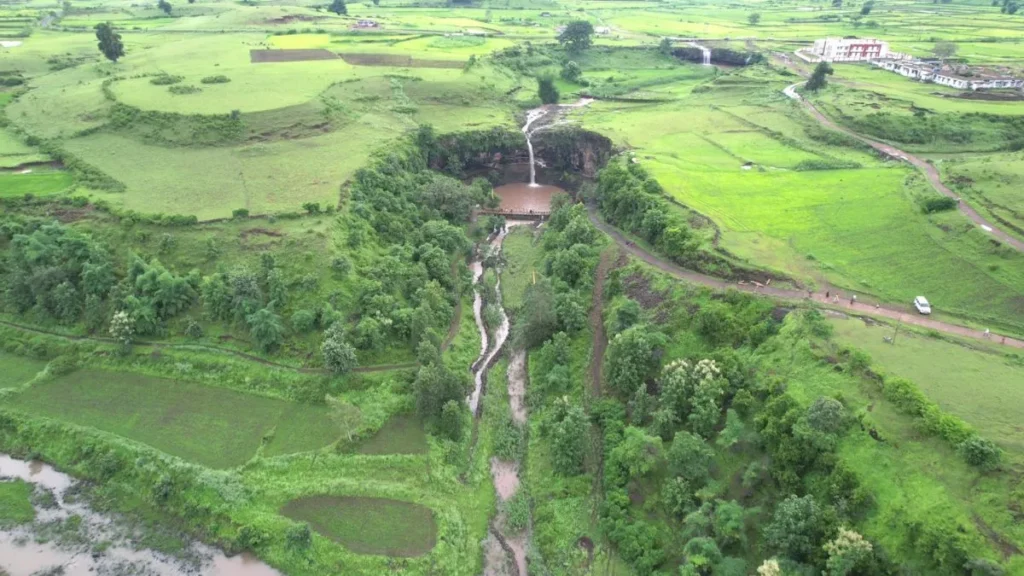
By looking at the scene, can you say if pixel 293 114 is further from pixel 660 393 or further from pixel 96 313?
pixel 660 393

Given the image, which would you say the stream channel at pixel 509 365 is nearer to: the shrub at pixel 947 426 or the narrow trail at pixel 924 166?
the shrub at pixel 947 426

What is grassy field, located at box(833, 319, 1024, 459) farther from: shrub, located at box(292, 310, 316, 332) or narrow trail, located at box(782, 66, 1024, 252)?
shrub, located at box(292, 310, 316, 332)

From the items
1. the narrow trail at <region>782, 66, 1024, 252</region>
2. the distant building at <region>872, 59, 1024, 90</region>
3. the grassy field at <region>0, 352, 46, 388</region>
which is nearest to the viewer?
the grassy field at <region>0, 352, 46, 388</region>

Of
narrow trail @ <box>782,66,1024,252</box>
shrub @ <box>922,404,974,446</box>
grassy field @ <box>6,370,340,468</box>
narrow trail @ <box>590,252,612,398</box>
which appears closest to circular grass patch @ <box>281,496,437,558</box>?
grassy field @ <box>6,370,340,468</box>

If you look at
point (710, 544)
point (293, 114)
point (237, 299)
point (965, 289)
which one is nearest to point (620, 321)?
point (710, 544)

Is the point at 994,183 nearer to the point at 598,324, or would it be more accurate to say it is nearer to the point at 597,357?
the point at 598,324
